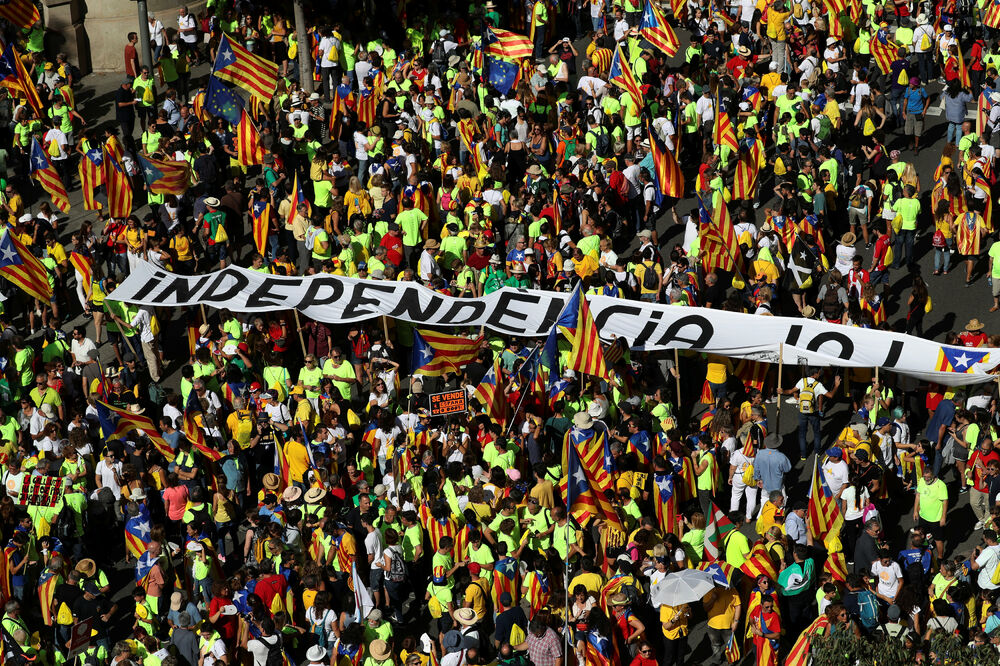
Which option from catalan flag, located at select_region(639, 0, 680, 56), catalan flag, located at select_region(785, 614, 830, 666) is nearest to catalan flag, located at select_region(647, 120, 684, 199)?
catalan flag, located at select_region(639, 0, 680, 56)

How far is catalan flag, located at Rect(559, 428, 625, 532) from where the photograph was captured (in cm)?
2159

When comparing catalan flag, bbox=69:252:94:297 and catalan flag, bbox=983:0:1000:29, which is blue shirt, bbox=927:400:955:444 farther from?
catalan flag, bbox=69:252:94:297

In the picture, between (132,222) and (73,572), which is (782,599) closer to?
(73,572)

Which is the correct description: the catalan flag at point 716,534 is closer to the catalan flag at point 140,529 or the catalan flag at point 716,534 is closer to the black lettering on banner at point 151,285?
the catalan flag at point 140,529

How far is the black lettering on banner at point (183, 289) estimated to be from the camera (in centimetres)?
2744

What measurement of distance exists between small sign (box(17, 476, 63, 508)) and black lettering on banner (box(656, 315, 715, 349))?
8.03 meters

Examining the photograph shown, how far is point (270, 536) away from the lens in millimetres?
22359

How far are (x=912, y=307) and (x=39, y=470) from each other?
1194 centimetres

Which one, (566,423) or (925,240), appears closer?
(566,423)

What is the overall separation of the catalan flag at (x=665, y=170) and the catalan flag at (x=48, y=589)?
1177 cm

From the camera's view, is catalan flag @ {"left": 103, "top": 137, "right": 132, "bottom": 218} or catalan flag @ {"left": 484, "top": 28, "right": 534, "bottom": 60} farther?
catalan flag @ {"left": 484, "top": 28, "right": 534, "bottom": 60}

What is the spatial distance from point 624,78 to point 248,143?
20.9 ft

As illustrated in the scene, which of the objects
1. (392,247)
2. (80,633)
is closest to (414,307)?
(392,247)

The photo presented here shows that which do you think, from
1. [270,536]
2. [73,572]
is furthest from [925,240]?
[73,572]
